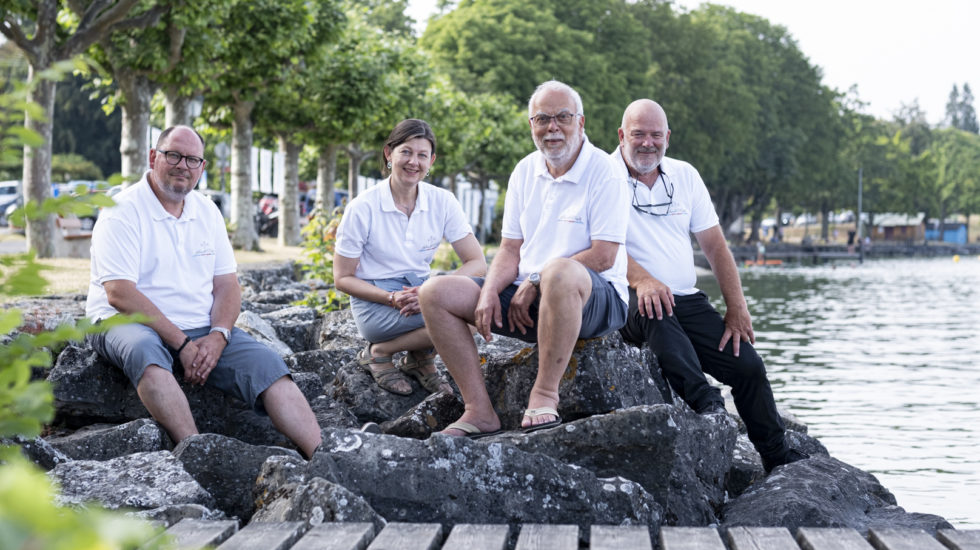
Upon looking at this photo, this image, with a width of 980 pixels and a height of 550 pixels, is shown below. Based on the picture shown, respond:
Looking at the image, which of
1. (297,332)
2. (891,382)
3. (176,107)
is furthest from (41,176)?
(891,382)

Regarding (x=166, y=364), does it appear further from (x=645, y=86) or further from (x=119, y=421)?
(x=645, y=86)

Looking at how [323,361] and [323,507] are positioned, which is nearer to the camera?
[323,507]

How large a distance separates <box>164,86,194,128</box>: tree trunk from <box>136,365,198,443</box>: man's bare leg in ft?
54.9

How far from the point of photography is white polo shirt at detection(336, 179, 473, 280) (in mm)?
6531

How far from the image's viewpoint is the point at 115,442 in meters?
5.25

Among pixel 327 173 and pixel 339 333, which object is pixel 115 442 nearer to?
pixel 339 333

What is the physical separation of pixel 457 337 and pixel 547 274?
21.7 inches

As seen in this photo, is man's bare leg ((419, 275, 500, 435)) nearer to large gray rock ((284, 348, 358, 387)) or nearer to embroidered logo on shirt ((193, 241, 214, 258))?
embroidered logo on shirt ((193, 241, 214, 258))

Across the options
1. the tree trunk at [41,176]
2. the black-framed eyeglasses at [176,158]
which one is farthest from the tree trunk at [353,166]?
the black-framed eyeglasses at [176,158]

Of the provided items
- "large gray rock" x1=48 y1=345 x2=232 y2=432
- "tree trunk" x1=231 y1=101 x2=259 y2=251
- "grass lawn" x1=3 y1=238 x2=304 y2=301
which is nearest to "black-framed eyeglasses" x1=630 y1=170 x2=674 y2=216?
"large gray rock" x1=48 y1=345 x2=232 y2=432

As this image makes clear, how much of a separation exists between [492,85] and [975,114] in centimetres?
14959

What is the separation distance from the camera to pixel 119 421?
19.8 ft

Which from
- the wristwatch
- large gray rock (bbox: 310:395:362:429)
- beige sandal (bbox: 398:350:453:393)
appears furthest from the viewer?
beige sandal (bbox: 398:350:453:393)

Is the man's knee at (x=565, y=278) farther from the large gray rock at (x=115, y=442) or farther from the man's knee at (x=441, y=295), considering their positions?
the large gray rock at (x=115, y=442)
